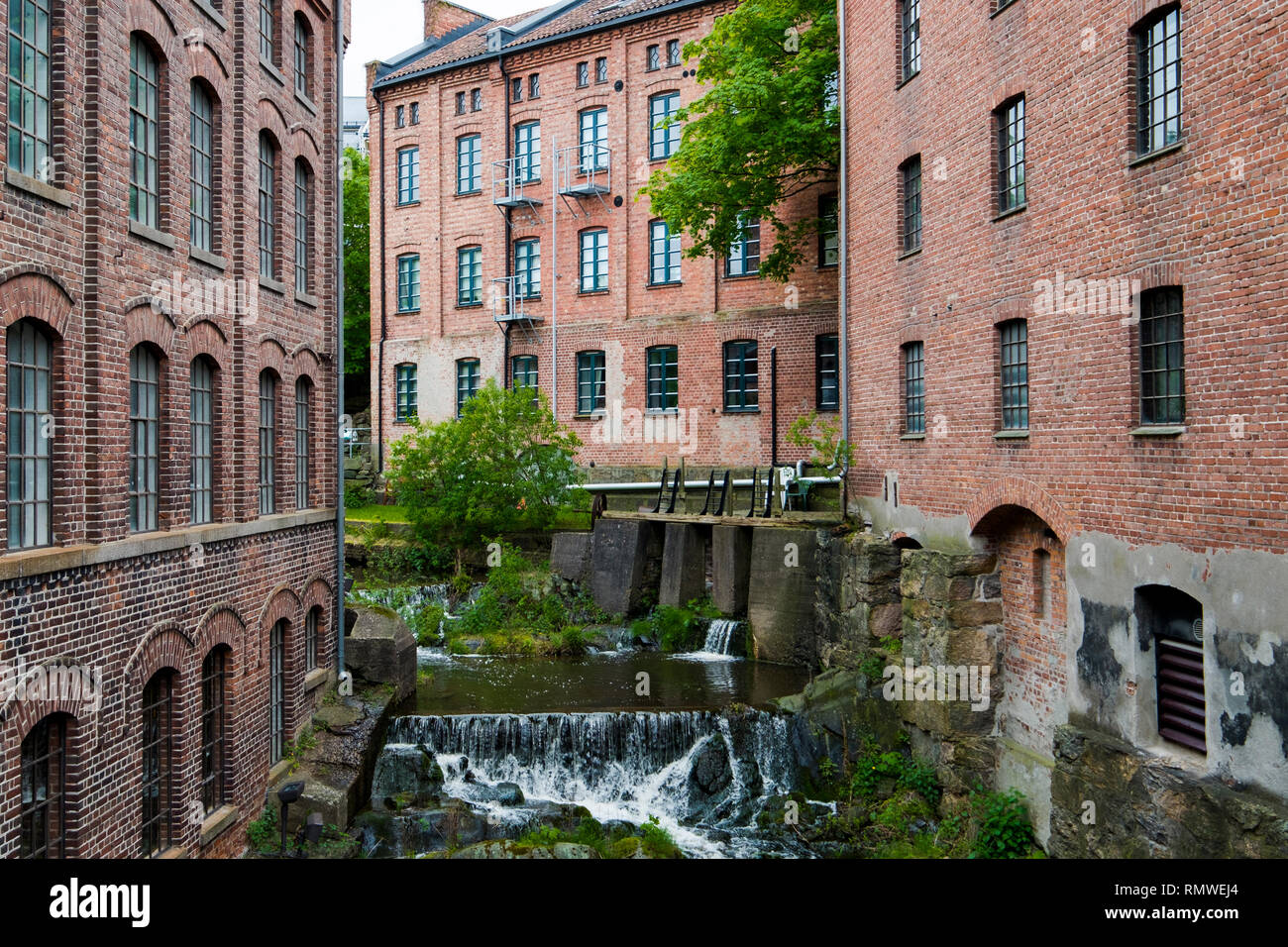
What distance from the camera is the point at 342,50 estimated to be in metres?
15.8

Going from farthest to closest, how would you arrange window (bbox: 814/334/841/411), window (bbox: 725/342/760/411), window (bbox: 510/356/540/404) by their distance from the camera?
window (bbox: 510/356/540/404), window (bbox: 725/342/760/411), window (bbox: 814/334/841/411)

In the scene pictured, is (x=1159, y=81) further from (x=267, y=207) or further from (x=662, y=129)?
(x=662, y=129)

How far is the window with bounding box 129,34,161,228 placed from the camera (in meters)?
10.1

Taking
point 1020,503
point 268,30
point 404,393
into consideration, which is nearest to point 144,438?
point 268,30

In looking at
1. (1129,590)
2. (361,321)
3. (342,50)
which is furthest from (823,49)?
(361,321)

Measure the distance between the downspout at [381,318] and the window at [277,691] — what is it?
2017 cm

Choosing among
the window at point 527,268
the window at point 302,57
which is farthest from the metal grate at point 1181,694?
the window at point 527,268

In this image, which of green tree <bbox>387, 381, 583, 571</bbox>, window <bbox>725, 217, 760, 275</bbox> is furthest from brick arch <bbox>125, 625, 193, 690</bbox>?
window <bbox>725, 217, 760, 275</bbox>

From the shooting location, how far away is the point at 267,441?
13719 mm

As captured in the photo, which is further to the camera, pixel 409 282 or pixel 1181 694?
pixel 409 282

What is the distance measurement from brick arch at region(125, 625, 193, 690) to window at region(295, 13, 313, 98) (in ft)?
25.4

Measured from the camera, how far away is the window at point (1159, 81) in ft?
32.7

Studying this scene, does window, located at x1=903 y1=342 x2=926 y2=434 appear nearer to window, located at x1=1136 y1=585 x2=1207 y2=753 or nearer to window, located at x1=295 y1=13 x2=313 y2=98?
window, located at x1=1136 y1=585 x2=1207 y2=753

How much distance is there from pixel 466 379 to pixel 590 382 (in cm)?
443
